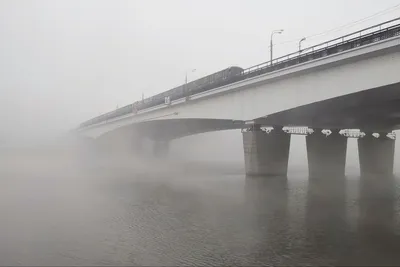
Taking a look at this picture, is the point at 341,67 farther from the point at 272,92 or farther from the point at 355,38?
the point at 272,92

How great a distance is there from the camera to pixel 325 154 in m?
44.3

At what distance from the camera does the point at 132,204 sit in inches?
769

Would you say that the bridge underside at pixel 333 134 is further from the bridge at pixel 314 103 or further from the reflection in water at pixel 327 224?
the reflection in water at pixel 327 224

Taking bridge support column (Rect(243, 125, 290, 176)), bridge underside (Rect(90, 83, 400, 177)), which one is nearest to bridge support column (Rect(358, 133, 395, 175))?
bridge underside (Rect(90, 83, 400, 177))

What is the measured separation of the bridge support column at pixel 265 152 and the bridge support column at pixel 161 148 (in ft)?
170

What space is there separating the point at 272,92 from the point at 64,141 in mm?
96570

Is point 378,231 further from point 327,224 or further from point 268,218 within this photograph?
point 268,218

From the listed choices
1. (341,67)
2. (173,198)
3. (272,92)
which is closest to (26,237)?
(173,198)

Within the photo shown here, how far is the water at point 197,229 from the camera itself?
1014cm

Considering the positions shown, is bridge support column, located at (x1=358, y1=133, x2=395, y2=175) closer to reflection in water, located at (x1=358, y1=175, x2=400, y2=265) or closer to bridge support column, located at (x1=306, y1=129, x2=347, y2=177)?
bridge support column, located at (x1=306, y1=129, x2=347, y2=177)

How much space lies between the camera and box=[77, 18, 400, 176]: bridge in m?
21.9

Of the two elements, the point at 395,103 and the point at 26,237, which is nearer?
the point at 26,237

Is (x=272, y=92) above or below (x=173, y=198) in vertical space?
above

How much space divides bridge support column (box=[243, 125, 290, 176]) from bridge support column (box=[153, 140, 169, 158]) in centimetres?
5168
